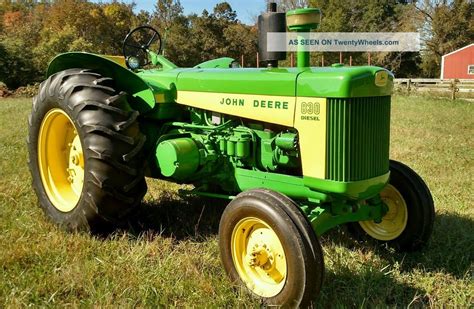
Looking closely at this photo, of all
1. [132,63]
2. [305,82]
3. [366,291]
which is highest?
[132,63]

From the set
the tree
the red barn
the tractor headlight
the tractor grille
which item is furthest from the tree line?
the tractor grille

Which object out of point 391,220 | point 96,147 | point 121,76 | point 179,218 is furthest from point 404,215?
point 121,76

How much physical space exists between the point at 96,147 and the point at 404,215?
2391 mm

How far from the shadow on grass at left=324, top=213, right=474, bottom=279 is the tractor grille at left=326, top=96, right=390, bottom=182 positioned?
0.88 metres

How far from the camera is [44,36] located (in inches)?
1535

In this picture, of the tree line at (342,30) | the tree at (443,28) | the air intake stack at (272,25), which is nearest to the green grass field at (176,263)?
the air intake stack at (272,25)

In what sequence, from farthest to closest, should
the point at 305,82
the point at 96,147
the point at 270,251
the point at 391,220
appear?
the point at 391,220 < the point at 96,147 < the point at 305,82 < the point at 270,251

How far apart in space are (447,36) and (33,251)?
43.2 metres

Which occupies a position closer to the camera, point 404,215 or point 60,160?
point 404,215

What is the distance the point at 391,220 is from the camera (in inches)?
147

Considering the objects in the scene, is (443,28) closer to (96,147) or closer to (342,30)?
(342,30)

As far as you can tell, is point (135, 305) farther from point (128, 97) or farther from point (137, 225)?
point (128, 97)

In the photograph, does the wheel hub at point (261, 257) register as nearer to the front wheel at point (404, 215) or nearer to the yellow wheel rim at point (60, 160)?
the front wheel at point (404, 215)

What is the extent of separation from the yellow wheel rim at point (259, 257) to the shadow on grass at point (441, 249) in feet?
3.52
